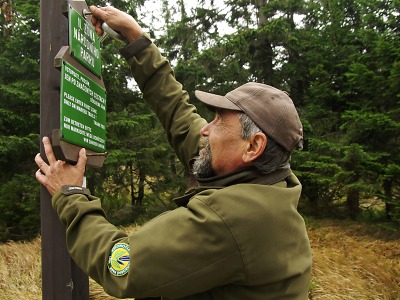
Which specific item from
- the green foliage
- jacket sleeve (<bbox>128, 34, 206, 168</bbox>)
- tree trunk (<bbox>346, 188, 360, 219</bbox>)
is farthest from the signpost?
tree trunk (<bbox>346, 188, 360, 219</bbox>)

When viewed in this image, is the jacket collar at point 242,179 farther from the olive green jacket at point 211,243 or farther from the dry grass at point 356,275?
the dry grass at point 356,275

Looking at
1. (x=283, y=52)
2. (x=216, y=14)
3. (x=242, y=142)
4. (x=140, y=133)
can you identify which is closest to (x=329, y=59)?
(x=283, y=52)

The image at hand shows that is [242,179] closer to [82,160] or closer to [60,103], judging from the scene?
[82,160]

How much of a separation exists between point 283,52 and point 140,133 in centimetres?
520

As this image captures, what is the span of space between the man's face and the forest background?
19.9 ft

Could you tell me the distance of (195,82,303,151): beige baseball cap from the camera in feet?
6.02

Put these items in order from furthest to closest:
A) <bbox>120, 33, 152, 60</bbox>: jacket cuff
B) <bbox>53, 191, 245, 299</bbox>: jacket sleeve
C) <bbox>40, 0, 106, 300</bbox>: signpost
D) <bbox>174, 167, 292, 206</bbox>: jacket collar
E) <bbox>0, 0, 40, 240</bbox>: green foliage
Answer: <bbox>0, 0, 40, 240</bbox>: green foliage → <bbox>120, 33, 152, 60</bbox>: jacket cuff → <bbox>40, 0, 106, 300</bbox>: signpost → <bbox>174, 167, 292, 206</bbox>: jacket collar → <bbox>53, 191, 245, 299</bbox>: jacket sleeve

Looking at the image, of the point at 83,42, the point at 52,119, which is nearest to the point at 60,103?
the point at 52,119

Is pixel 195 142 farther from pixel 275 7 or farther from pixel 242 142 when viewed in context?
pixel 275 7

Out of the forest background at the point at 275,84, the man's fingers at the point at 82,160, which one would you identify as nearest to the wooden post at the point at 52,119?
the man's fingers at the point at 82,160

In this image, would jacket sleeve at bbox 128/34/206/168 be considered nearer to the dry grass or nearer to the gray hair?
the gray hair

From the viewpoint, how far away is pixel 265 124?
1.83 metres

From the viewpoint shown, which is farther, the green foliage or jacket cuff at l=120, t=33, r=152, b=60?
the green foliage

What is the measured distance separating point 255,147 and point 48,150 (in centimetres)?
109
